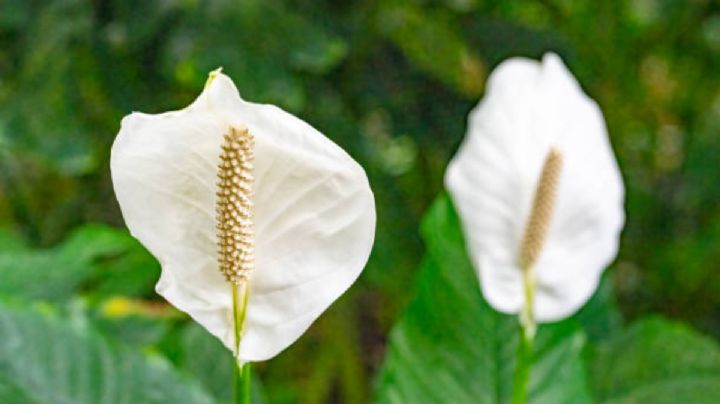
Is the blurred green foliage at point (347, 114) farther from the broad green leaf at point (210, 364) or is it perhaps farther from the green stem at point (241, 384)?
the green stem at point (241, 384)

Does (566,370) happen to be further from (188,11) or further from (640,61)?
(640,61)

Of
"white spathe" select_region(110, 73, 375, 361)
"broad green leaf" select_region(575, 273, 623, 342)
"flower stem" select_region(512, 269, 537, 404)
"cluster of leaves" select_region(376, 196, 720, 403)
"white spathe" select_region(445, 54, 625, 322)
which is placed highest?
"white spathe" select_region(110, 73, 375, 361)

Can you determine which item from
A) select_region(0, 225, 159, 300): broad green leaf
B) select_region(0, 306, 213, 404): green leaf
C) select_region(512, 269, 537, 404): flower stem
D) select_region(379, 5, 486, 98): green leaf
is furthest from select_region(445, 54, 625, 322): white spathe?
select_region(379, 5, 486, 98): green leaf

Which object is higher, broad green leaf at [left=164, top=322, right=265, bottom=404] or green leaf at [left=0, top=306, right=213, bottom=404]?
green leaf at [left=0, top=306, right=213, bottom=404]

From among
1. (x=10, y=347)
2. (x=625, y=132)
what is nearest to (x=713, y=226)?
(x=625, y=132)

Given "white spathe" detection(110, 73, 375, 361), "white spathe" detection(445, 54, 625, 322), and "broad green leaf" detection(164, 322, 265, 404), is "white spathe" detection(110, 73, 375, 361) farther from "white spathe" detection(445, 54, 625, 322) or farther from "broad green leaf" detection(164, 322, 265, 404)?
"broad green leaf" detection(164, 322, 265, 404)
